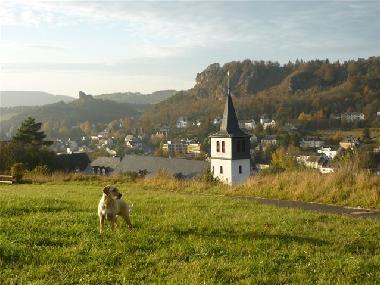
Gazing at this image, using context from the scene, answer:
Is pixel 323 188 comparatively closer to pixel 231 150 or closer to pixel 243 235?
pixel 243 235

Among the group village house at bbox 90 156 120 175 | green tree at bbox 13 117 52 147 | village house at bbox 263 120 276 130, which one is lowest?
village house at bbox 90 156 120 175

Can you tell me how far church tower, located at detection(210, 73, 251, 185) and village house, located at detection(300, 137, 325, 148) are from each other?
246ft

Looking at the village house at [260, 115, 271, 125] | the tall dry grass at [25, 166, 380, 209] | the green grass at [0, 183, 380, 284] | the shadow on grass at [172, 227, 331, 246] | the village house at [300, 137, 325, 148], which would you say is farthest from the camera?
the village house at [260, 115, 271, 125]

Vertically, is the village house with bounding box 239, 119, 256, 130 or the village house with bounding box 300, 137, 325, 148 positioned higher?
the village house with bounding box 239, 119, 256, 130

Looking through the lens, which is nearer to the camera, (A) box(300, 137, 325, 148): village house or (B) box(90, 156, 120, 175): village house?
(B) box(90, 156, 120, 175): village house

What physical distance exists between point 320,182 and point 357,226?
6.65 meters

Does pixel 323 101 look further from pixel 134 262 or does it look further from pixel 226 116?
pixel 134 262

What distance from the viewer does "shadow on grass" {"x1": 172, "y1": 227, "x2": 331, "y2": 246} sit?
28.9 feet

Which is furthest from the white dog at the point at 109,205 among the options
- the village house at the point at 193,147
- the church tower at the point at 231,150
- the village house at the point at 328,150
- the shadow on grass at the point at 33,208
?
the village house at the point at 193,147

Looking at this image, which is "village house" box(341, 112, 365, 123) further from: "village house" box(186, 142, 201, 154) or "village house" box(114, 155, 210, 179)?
"village house" box(114, 155, 210, 179)

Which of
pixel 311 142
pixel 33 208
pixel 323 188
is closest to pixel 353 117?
pixel 311 142

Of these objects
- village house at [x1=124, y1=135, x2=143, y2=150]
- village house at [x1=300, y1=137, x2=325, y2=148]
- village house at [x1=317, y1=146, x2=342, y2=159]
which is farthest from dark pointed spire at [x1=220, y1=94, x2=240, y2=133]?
village house at [x1=124, y1=135, x2=143, y2=150]

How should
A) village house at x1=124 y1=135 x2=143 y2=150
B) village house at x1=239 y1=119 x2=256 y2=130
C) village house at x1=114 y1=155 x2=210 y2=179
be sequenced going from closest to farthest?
village house at x1=114 y1=155 x2=210 y2=179
village house at x1=239 y1=119 x2=256 y2=130
village house at x1=124 y1=135 x2=143 y2=150

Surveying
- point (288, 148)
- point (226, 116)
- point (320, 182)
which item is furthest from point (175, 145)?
point (320, 182)
